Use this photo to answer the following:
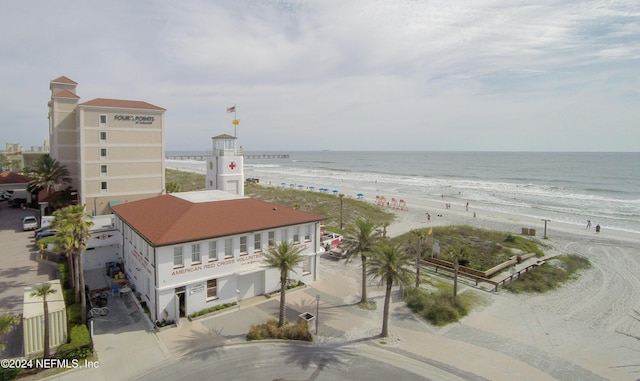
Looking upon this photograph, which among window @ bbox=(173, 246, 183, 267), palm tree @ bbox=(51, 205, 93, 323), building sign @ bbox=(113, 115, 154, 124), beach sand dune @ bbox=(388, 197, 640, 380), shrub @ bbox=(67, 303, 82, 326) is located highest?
building sign @ bbox=(113, 115, 154, 124)

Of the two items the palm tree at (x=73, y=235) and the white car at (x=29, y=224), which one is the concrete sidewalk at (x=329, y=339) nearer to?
the palm tree at (x=73, y=235)

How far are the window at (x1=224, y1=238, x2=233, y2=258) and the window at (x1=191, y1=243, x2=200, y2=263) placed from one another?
→ 1.79m

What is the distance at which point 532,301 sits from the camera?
26828 millimetres

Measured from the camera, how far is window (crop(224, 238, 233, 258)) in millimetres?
23953

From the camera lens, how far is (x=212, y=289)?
23.7 m

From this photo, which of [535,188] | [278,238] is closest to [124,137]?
[278,238]

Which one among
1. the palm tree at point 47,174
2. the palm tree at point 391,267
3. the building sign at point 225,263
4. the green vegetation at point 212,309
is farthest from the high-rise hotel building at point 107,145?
the palm tree at point 391,267

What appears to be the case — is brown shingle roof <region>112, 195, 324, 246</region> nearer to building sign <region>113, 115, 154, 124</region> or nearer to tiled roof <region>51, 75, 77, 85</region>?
building sign <region>113, 115, 154, 124</region>

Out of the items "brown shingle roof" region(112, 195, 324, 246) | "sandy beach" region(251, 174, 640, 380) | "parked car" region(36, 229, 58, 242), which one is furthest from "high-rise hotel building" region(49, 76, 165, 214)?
"sandy beach" region(251, 174, 640, 380)

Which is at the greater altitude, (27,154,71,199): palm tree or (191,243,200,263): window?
(27,154,71,199): palm tree

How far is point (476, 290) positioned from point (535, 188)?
91.1m

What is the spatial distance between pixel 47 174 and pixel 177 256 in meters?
34.3

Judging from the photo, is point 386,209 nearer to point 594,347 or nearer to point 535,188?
point 594,347

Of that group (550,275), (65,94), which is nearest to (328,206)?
(550,275)
